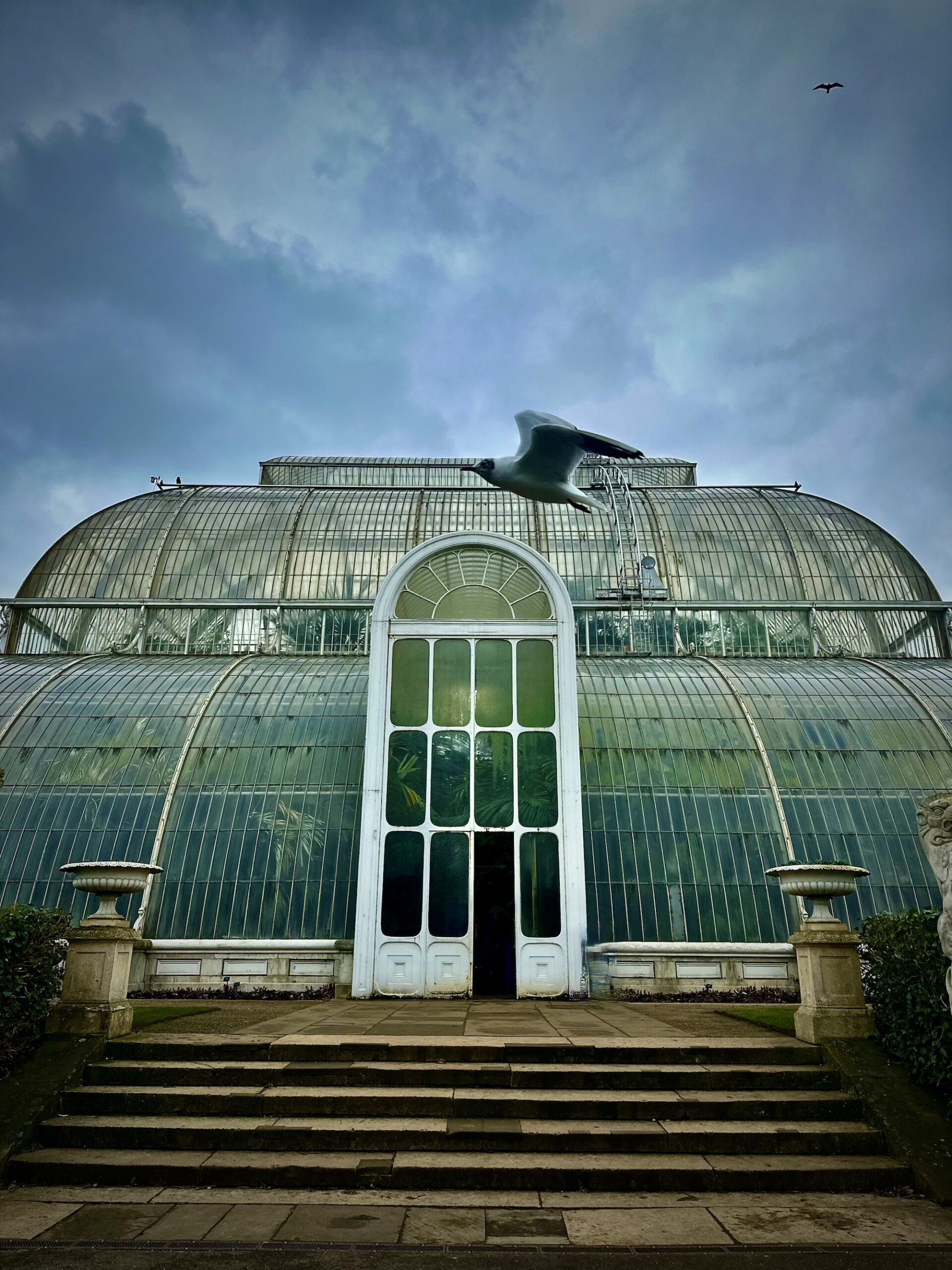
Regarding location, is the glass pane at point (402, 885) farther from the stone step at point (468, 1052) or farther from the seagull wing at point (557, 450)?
the seagull wing at point (557, 450)

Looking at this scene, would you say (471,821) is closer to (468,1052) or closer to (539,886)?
(539,886)

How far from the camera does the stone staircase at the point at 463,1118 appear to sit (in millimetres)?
7500

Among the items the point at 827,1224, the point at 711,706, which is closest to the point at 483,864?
the point at 711,706

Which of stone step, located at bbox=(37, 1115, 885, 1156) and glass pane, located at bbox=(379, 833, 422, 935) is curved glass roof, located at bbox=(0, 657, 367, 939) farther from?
stone step, located at bbox=(37, 1115, 885, 1156)

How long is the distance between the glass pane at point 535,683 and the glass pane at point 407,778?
7.77 feet

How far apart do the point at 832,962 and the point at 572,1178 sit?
4850 millimetres

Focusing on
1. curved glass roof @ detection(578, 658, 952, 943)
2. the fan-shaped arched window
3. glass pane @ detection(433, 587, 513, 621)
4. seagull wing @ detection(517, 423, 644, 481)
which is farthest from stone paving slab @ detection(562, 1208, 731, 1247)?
glass pane @ detection(433, 587, 513, 621)

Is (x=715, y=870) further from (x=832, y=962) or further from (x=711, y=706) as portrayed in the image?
(x=832, y=962)

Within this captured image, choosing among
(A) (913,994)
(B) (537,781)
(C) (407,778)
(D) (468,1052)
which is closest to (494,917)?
(B) (537,781)

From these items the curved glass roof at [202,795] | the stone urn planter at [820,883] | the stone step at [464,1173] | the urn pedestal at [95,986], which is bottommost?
the stone step at [464,1173]

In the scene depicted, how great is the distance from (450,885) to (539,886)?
186cm

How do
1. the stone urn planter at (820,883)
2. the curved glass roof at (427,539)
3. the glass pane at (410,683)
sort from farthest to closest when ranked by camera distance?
the curved glass roof at (427,539), the glass pane at (410,683), the stone urn planter at (820,883)

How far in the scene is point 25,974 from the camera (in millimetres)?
9438

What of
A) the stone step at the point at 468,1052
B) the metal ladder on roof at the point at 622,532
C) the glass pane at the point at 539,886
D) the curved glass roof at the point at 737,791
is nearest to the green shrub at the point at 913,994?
the stone step at the point at 468,1052
